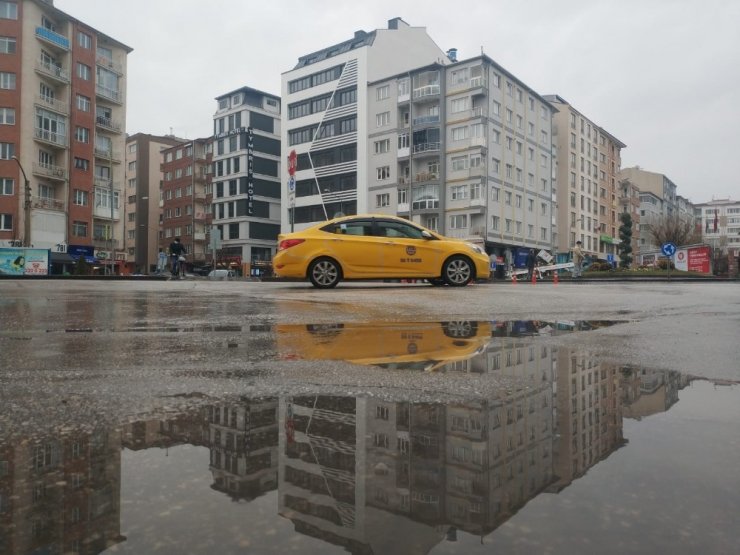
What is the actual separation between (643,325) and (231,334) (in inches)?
159

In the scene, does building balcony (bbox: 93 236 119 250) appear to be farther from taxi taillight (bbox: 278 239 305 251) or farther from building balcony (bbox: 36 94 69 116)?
taxi taillight (bbox: 278 239 305 251)

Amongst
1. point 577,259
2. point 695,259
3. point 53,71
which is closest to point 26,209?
point 53,71

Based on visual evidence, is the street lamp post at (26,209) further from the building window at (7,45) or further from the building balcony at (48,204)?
the building window at (7,45)

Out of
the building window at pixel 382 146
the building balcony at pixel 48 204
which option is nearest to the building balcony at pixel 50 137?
the building balcony at pixel 48 204

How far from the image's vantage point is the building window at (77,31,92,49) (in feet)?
176

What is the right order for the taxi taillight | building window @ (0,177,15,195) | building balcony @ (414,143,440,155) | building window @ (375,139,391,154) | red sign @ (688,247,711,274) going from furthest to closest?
building window @ (375,139,391,154) → building balcony @ (414,143,440,155) → building window @ (0,177,15,195) → red sign @ (688,247,711,274) → the taxi taillight

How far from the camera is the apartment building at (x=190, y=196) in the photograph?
8019 centimetres

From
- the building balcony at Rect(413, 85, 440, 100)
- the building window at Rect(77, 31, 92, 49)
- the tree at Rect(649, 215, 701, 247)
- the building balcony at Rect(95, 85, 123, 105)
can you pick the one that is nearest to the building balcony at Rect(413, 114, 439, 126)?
the building balcony at Rect(413, 85, 440, 100)

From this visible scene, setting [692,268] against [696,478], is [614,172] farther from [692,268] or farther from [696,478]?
[696,478]

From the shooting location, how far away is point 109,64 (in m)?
57.4

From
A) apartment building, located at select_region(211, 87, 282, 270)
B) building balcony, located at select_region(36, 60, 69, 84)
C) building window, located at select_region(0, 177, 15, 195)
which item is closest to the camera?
building window, located at select_region(0, 177, 15, 195)

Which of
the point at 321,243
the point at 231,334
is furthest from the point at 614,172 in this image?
the point at 231,334

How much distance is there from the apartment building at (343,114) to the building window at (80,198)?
65.8 ft

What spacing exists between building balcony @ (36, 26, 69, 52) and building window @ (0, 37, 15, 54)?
6.86 ft
